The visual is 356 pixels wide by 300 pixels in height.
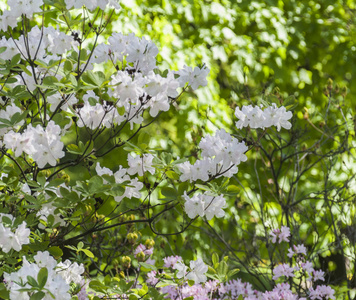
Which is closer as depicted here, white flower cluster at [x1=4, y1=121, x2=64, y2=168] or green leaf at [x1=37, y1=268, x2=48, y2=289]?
green leaf at [x1=37, y1=268, x2=48, y2=289]

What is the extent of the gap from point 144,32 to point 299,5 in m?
1.70

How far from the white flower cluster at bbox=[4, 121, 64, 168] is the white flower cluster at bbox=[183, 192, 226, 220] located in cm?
38

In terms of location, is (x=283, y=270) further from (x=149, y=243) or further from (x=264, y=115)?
(x=264, y=115)

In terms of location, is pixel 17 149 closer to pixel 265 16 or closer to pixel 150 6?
pixel 150 6

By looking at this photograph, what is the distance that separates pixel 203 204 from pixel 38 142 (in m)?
0.48

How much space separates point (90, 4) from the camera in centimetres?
136

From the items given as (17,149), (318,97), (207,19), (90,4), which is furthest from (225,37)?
(17,149)

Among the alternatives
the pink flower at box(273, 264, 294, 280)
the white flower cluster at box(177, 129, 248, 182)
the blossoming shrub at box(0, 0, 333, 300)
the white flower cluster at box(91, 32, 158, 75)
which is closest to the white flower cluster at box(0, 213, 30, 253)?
the blossoming shrub at box(0, 0, 333, 300)

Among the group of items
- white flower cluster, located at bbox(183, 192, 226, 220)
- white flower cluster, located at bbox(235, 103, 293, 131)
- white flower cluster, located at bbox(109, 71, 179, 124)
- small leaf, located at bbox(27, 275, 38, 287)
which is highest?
white flower cluster, located at bbox(109, 71, 179, 124)

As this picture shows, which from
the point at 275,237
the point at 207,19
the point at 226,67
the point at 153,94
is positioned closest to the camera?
the point at 153,94

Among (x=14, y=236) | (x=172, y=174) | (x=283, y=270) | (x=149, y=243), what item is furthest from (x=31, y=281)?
(x=283, y=270)

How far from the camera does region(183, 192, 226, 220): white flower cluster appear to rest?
128 cm

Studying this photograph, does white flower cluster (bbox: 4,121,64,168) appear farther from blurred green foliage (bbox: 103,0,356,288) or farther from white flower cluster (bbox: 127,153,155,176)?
blurred green foliage (bbox: 103,0,356,288)

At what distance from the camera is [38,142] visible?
48.1 inches
